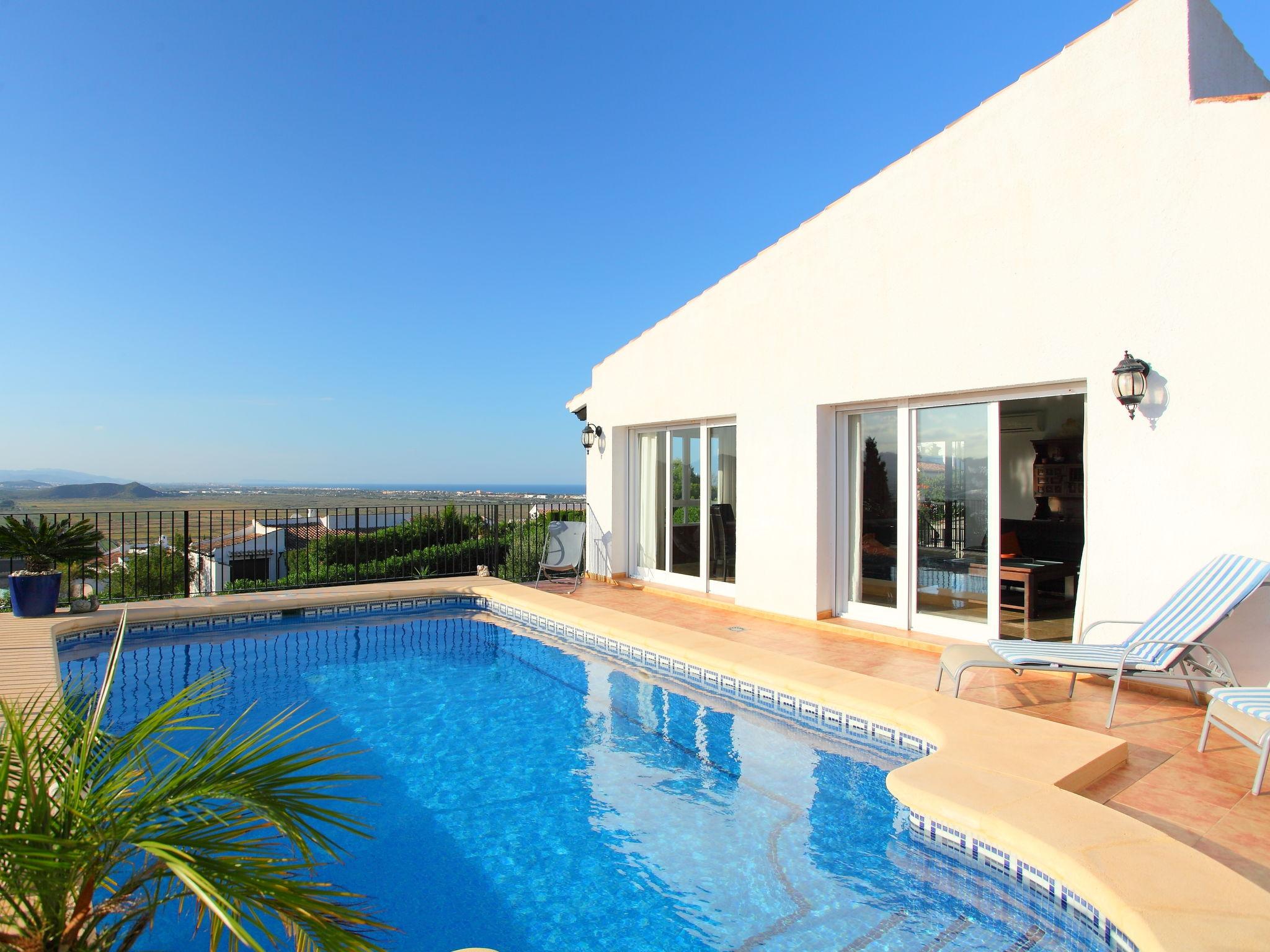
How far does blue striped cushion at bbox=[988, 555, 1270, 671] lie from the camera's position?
4258 millimetres

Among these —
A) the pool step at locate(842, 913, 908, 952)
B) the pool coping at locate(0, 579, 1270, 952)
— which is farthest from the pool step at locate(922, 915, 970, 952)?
the pool coping at locate(0, 579, 1270, 952)

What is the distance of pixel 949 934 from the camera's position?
114 inches

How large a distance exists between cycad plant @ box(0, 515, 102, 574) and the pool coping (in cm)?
94

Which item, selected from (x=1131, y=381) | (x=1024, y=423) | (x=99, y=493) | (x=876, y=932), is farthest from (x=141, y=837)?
(x=99, y=493)

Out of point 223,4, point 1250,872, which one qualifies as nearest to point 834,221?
point 1250,872

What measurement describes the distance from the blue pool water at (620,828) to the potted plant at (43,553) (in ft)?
6.12

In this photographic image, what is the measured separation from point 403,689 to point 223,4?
945 cm

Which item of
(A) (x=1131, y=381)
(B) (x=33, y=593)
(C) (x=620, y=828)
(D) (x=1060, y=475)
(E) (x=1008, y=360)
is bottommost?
(C) (x=620, y=828)

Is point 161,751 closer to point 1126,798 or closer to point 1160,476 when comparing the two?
point 1126,798

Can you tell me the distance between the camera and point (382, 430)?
34.1 m

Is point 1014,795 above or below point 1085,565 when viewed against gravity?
below

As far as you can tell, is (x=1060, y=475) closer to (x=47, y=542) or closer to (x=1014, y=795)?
(x=1014, y=795)

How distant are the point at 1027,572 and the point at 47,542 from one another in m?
10.4

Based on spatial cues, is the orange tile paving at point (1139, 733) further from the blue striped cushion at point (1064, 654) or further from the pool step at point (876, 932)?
the pool step at point (876, 932)
